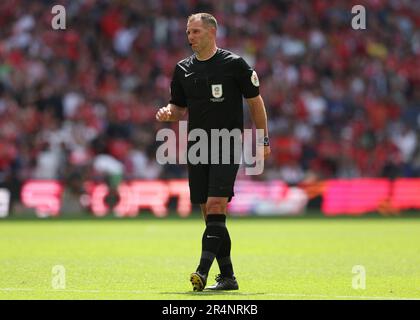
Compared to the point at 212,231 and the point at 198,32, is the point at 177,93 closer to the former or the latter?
the point at 198,32

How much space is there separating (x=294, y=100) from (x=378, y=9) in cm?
487

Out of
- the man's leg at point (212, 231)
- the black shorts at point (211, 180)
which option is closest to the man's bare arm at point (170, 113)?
the black shorts at point (211, 180)

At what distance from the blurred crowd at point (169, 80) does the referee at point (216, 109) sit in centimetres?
1440

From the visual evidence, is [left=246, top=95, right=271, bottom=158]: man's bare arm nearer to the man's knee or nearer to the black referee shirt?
the black referee shirt

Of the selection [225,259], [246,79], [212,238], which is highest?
[246,79]

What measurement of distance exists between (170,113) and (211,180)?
86 centimetres

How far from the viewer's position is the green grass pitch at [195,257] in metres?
9.94

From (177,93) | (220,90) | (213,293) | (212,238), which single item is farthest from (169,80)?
(213,293)

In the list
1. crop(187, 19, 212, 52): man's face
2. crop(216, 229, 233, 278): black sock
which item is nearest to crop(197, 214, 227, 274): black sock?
crop(216, 229, 233, 278): black sock

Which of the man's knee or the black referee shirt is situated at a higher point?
the black referee shirt

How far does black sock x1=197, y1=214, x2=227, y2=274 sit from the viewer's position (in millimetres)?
9820

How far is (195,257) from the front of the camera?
14367 mm

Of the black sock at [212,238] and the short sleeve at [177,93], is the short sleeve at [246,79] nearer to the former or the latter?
the short sleeve at [177,93]

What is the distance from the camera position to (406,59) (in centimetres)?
2981
